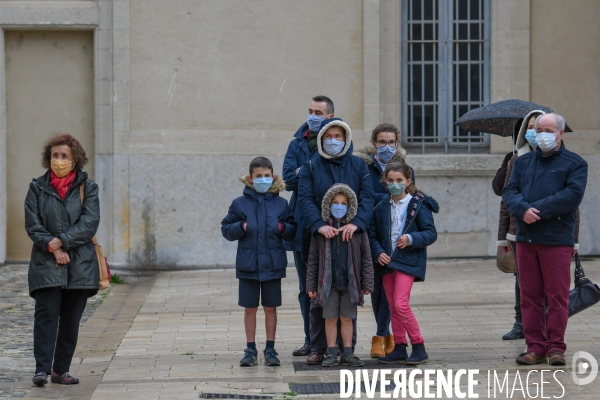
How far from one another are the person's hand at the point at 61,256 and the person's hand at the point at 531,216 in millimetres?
3189

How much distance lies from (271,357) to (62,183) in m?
1.96

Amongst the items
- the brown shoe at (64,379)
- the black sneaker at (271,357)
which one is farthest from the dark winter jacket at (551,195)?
the brown shoe at (64,379)

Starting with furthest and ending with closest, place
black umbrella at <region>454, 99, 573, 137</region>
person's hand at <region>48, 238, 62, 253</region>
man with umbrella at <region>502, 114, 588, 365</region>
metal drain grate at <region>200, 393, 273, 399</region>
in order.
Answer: black umbrella at <region>454, 99, 573, 137</region>, man with umbrella at <region>502, 114, 588, 365</region>, person's hand at <region>48, 238, 62, 253</region>, metal drain grate at <region>200, 393, 273, 399</region>

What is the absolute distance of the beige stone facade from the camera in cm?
1372

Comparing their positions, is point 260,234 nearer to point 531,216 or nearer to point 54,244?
point 54,244

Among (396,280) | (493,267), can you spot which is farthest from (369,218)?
(493,267)

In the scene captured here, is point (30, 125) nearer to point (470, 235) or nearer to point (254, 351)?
point (470, 235)

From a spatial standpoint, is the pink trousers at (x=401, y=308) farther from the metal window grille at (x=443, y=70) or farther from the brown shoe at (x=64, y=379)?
the metal window grille at (x=443, y=70)

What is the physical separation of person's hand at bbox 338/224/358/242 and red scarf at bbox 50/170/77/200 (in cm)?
193

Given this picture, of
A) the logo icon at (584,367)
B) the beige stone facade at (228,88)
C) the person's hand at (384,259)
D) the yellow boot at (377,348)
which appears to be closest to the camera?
the logo icon at (584,367)

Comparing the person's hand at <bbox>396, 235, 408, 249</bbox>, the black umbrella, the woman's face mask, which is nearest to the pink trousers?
the person's hand at <bbox>396, 235, 408, 249</bbox>

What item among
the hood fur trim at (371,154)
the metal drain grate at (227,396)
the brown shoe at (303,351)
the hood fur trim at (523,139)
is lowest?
the metal drain grate at (227,396)

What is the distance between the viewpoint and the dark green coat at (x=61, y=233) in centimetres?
717

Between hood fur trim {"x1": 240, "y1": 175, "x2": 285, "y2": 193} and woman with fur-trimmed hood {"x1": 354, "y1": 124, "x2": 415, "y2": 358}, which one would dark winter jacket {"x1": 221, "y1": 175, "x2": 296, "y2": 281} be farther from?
woman with fur-trimmed hood {"x1": 354, "y1": 124, "x2": 415, "y2": 358}
